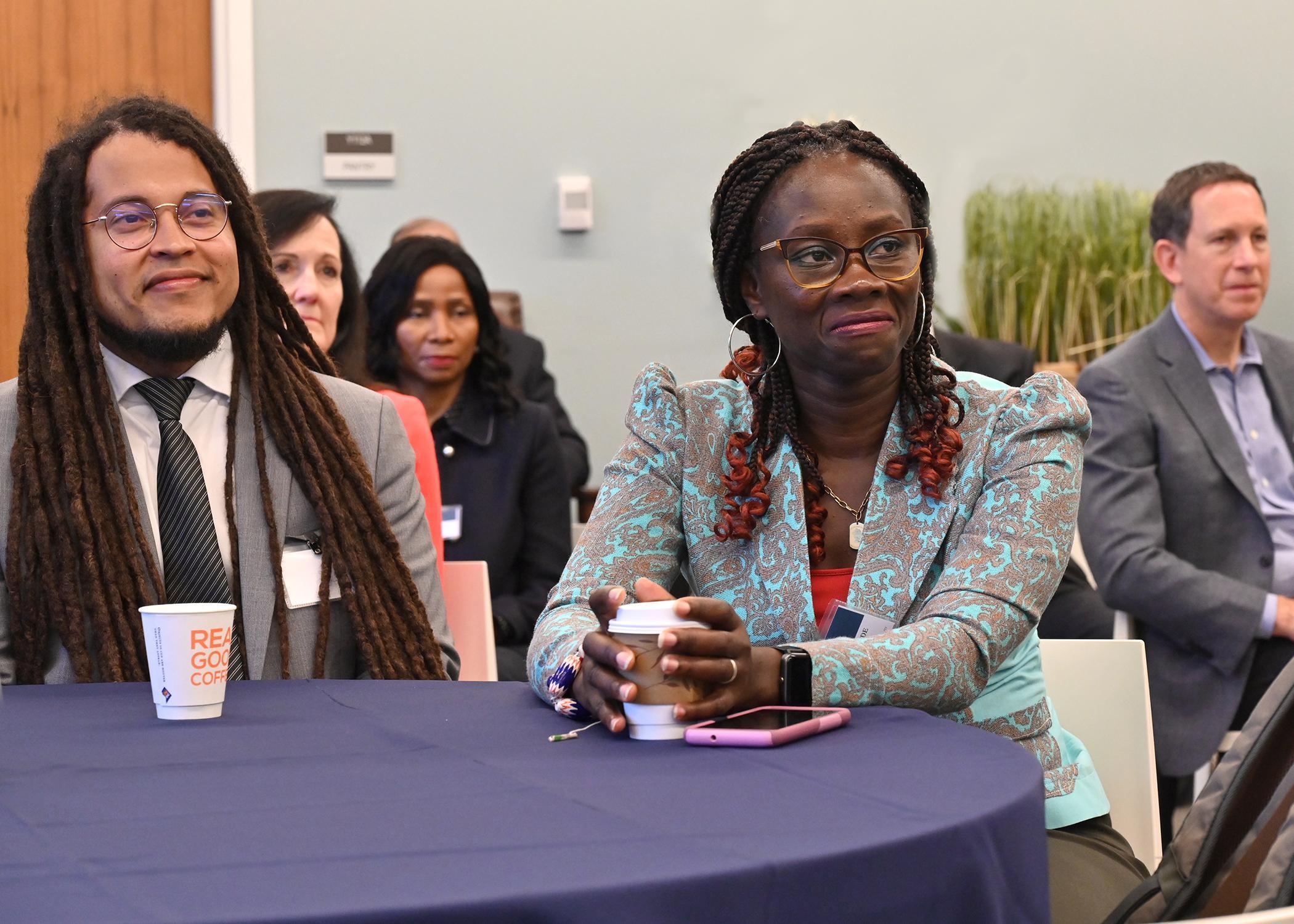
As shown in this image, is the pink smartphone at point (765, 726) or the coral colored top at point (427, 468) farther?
the coral colored top at point (427, 468)

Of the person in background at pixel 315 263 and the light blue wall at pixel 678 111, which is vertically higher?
the light blue wall at pixel 678 111

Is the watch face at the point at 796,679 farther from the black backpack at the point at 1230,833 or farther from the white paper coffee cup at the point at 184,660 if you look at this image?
the white paper coffee cup at the point at 184,660

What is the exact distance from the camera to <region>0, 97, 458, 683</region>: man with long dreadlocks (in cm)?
198

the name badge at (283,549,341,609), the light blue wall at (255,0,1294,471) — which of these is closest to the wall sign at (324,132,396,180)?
the light blue wall at (255,0,1294,471)

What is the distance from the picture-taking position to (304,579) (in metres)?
2.09

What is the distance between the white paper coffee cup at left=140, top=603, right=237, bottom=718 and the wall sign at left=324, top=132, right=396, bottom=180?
435cm

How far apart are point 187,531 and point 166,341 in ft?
0.97

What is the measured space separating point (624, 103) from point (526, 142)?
1.40 feet

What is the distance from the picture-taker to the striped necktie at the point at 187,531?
2.05 metres

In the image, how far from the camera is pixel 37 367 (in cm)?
212

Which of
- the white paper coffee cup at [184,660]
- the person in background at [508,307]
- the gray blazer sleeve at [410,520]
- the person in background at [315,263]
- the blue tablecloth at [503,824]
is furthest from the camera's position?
the person in background at [508,307]

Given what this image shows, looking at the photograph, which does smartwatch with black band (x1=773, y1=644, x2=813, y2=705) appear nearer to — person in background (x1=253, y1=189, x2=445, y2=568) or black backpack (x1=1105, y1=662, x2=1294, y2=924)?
black backpack (x1=1105, y1=662, x2=1294, y2=924)

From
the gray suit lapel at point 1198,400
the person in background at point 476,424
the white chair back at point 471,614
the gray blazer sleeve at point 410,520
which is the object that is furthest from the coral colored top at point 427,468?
the gray suit lapel at point 1198,400

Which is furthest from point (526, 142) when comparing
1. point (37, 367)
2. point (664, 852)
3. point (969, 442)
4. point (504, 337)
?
point (664, 852)
